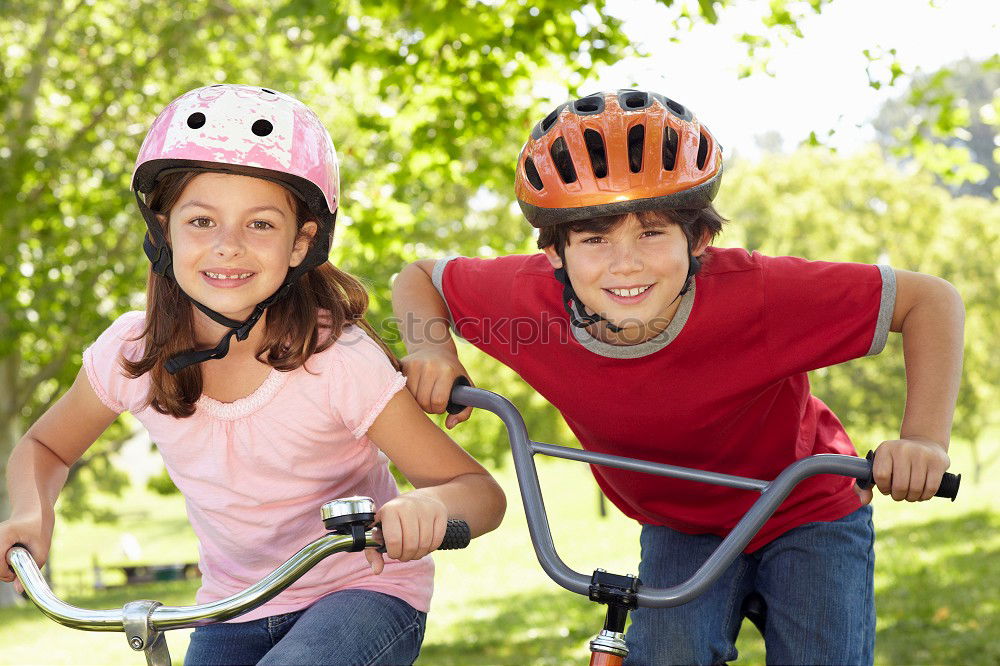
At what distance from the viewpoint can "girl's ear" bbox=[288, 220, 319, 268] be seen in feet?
11.2

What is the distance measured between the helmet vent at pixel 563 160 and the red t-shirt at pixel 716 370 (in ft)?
1.45

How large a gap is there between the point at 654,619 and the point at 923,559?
344 inches

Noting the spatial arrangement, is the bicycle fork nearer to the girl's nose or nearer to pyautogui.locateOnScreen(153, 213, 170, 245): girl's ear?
the girl's nose

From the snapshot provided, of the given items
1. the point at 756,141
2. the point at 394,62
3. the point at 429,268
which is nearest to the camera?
the point at 429,268

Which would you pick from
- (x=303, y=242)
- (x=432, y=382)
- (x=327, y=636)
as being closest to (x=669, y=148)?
(x=432, y=382)

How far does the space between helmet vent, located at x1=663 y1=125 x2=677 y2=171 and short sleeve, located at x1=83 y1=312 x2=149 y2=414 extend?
70.7 inches

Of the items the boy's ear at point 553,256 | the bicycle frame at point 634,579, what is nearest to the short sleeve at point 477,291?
the boy's ear at point 553,256

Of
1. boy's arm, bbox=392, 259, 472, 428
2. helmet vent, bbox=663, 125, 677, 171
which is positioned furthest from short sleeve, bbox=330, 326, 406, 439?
helmet vent, bbox=663, 125, 677, 171

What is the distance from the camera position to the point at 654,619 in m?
3.17

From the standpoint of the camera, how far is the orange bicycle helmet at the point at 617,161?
3.34 m

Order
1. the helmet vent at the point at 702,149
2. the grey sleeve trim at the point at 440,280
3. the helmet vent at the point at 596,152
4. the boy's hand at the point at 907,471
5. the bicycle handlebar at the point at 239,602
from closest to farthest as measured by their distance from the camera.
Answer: the bicycle handlebar at the point at 239,602, the boy's hand at the point at 907,471, the helmet vent at the point at 596,152, the helmet vent at the point at 702,149, the grey sleeve trim at the point at 440,280

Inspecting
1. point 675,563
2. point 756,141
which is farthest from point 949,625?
point 756,141

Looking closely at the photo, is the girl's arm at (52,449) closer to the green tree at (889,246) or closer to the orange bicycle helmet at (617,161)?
the orange bicycle helmet at (617,161)

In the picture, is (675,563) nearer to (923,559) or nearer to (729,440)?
(729,440)
